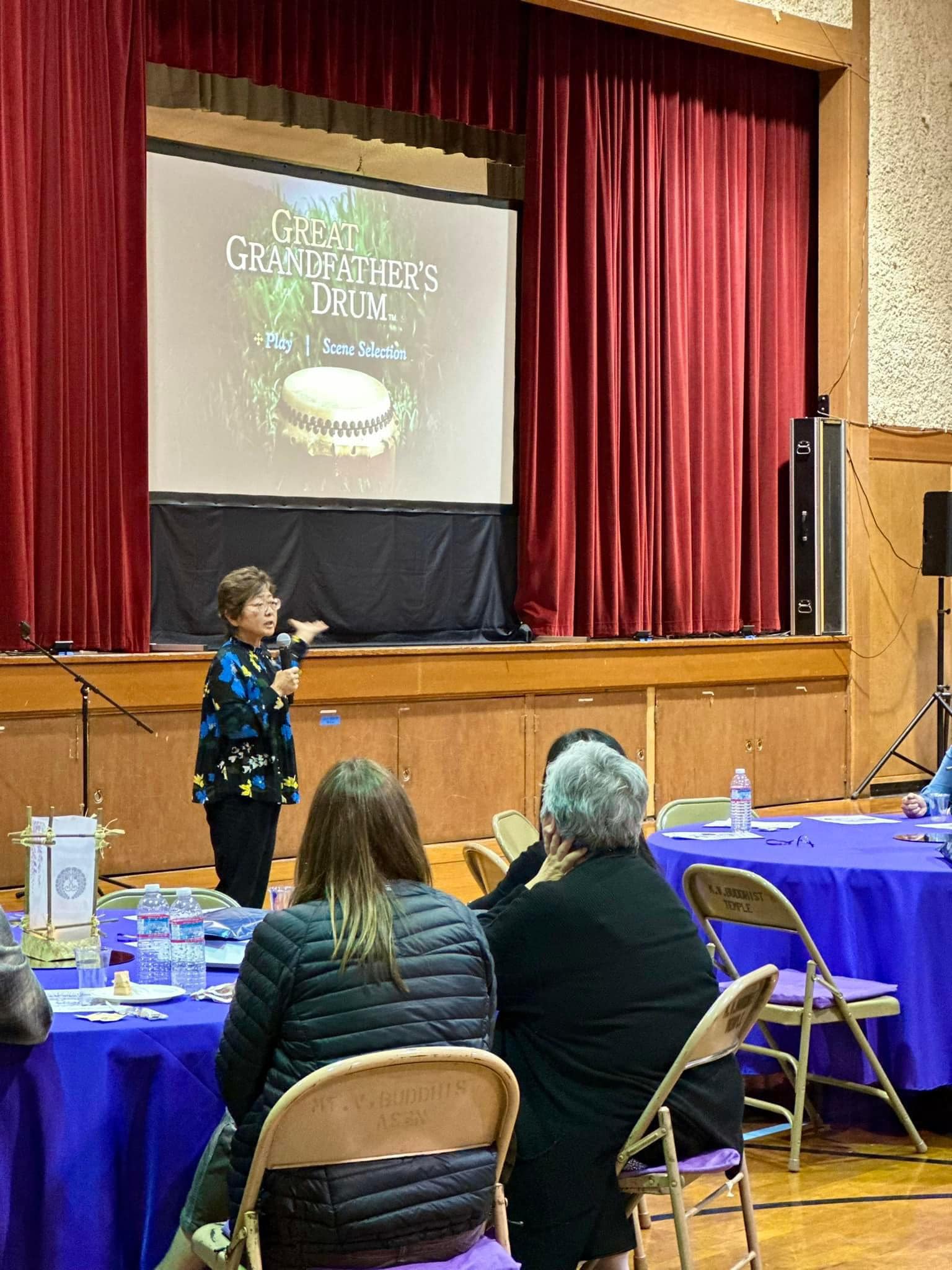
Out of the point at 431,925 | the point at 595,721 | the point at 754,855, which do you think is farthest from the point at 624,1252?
the point at 595,721

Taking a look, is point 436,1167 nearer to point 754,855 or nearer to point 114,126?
point 754,855

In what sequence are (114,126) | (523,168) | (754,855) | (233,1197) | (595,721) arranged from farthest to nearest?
(523,168) → (595,721) → (114,126) → (754,855) → (233,1197)

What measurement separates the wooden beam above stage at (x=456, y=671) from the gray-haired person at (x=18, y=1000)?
488cm

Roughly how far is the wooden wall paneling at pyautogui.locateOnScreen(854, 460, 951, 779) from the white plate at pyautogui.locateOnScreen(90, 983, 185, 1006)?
865 centimetres

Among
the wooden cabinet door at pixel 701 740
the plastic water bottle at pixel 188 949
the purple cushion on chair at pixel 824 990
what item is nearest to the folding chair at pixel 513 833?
the purple cushion on chair at pixel 824 990

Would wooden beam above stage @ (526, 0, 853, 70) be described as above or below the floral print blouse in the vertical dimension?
above

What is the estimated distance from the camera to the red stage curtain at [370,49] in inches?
337

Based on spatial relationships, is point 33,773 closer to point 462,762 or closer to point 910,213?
point 462,762

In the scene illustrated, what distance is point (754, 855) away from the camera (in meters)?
4.81

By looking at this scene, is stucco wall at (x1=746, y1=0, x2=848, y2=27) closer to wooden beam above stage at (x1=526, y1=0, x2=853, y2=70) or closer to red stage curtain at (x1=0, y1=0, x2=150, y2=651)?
wooden beam above stage at (x1=526, y1=0, x2=853, y2=70)

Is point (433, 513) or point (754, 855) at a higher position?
point (433, 513)

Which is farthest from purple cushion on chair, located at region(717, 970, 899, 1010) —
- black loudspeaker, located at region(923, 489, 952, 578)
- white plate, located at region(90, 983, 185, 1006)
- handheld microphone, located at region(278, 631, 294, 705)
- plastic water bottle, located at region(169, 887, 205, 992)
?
black loudspeaker, located at region(923, 489, 952, 578)

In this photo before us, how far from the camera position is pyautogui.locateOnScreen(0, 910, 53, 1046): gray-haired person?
2596 millimetres

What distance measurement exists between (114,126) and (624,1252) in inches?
263
